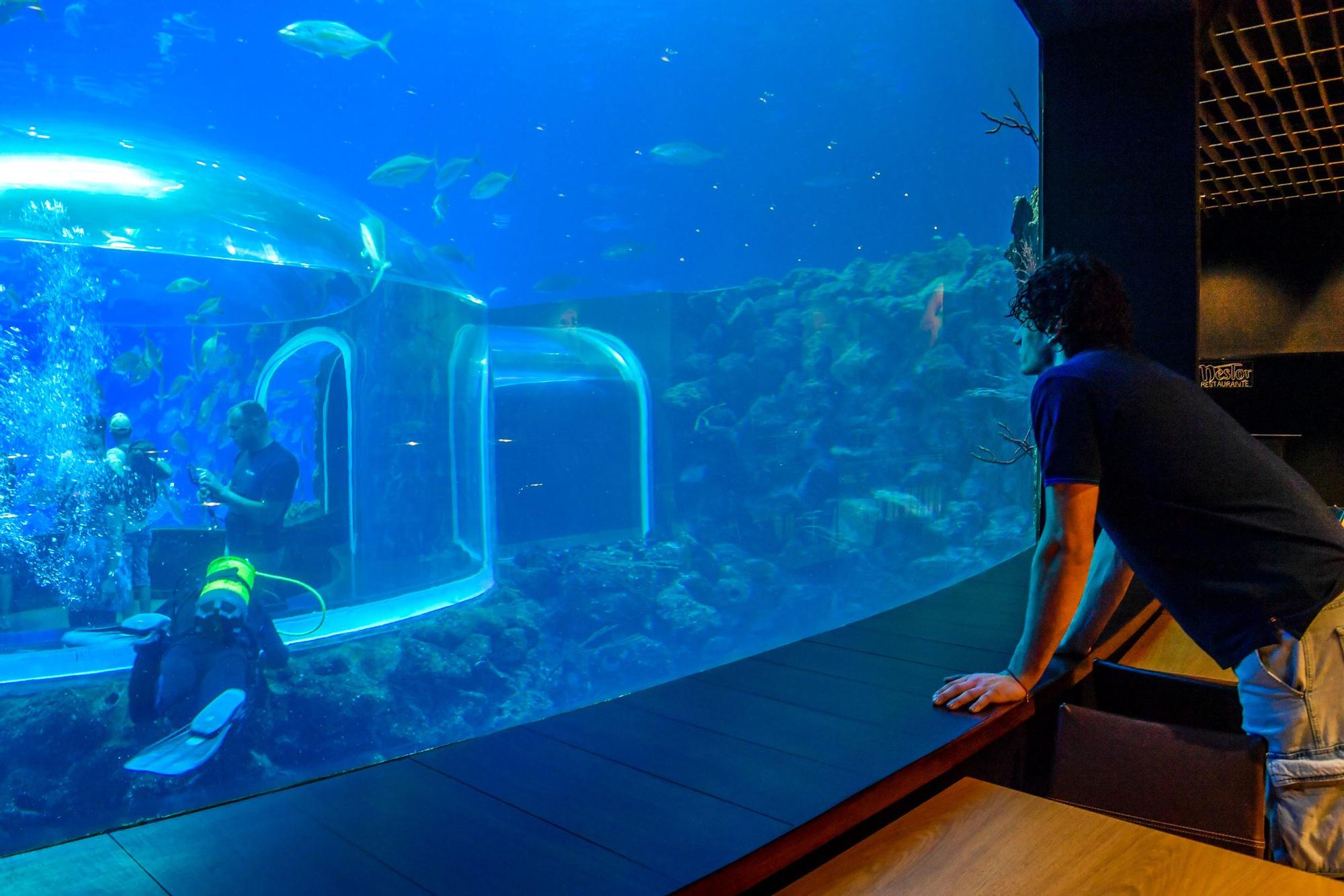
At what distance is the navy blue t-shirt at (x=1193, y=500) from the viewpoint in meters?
1.26

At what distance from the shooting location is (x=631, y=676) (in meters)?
16.0

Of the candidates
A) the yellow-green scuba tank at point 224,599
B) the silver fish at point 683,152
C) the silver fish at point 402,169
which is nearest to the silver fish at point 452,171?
the silver fish at point 402,169

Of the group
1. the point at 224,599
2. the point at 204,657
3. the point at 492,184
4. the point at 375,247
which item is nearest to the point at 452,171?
the point at 492,184

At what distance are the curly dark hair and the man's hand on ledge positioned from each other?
722mm

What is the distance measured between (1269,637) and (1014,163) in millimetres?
39499

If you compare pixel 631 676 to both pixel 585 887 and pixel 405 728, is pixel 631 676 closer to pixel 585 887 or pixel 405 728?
pixel 405 728

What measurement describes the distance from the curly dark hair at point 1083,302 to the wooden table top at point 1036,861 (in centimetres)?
95

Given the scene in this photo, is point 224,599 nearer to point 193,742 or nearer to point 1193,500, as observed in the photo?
point 193,742

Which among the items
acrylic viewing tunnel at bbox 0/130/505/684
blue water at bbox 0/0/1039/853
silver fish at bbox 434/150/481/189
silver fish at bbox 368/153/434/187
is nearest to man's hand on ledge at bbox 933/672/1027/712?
blue water at bbox 0/0/1039/853

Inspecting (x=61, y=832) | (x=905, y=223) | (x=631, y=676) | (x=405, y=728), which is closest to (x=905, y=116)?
(x=905, y=223)

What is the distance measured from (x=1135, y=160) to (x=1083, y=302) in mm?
1519

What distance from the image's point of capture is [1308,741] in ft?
4.07

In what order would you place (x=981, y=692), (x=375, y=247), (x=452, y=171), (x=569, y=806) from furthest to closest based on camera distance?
(x=375, y=247) → (x=452, y=171) → (x=981, y=692) → (x=569, y=806)

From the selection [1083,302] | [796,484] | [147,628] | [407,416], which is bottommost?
[147,628]
